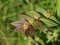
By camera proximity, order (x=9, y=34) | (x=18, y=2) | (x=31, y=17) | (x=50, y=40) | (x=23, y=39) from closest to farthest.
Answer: (x=31, y=17)
(x=50, y=40)
(x=23, y=39)
(x=9, y=34)
(x=18, y=2)

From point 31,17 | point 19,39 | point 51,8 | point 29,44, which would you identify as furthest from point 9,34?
point 31,17

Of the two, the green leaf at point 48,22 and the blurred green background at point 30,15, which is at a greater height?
the green leaf at point 48,22

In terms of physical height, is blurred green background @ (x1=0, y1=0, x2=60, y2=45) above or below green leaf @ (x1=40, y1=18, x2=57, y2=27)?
below

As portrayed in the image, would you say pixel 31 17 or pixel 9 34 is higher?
pixel 31 17

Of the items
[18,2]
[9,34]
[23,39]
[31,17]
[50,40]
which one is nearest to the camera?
[31,17]

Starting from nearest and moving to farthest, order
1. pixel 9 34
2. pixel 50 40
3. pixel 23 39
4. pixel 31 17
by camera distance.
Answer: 1. pixel 31 17
2. pixel 50 40
3. pixel 23 39
4. pixel 9 34

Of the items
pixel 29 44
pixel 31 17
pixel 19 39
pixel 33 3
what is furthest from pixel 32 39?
pixel 33 3

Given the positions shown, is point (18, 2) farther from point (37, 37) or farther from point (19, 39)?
point (37, 37)

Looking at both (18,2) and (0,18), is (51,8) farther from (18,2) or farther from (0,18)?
(0,18)

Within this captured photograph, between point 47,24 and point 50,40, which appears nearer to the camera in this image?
point 47,24
